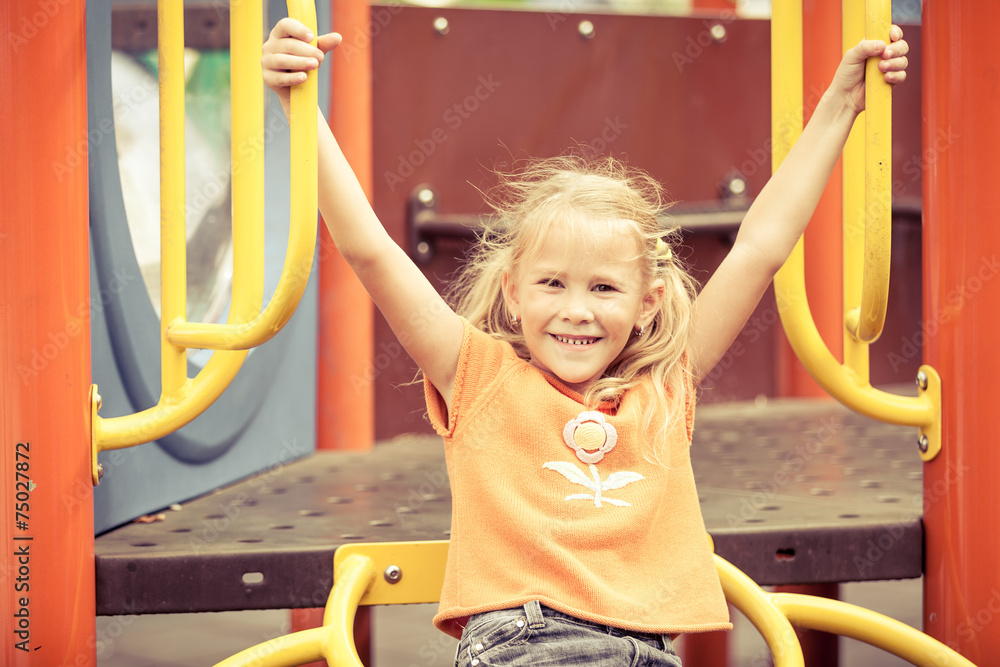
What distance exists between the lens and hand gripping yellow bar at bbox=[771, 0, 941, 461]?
125 centimetres

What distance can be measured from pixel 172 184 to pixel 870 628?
105 cm

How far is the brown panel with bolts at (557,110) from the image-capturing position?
255cm

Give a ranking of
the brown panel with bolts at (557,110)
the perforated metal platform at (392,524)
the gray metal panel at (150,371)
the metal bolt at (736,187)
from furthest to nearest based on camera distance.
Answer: the metal bolt at (736,187) → the brown panel with bolts at (557,110) → the gray metal panel at (150,371) → the perforated metal platform at (392,524)

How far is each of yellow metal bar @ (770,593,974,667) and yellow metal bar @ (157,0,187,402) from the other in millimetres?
832

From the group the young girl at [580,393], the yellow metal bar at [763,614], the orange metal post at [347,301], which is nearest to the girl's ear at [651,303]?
the young girl at [580,393]

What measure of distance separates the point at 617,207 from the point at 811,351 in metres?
0.34

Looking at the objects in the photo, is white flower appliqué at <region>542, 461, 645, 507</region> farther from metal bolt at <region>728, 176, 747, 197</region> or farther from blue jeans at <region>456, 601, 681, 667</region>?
metal bolt at <region>728, 176, 747, 197</region>

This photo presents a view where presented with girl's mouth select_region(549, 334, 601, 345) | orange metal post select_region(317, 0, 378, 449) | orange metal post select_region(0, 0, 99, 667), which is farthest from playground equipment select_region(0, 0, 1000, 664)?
orange metal post select_region(317, 0, 378, 449)

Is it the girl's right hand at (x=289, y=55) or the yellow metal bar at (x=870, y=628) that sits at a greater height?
the girl's right hand at (x=289, y=55)

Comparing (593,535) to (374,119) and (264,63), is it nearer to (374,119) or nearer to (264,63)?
(264,63)

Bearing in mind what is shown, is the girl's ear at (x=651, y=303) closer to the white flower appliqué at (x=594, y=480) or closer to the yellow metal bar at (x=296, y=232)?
the white flower appliqué at (x=594, y=480)

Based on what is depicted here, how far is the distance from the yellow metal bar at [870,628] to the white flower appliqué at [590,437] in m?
0.33

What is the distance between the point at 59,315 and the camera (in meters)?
1.29

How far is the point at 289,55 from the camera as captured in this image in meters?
1.12
